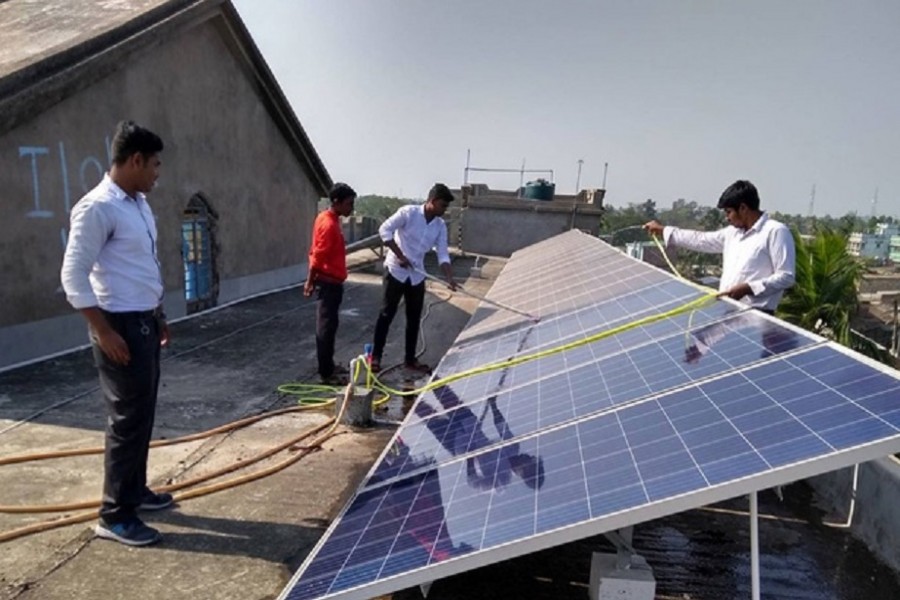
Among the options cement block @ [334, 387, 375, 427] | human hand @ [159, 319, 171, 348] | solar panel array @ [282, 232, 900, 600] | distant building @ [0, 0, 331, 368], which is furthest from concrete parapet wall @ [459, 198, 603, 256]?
human hand @ [159, 319, 171, 348]

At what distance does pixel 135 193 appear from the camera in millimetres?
3855

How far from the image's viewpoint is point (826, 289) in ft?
31.9

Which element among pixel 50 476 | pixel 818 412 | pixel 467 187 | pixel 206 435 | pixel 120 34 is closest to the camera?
pixel 818 412

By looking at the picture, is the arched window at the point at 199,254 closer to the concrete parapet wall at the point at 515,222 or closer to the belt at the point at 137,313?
the belt at the point at 137,313

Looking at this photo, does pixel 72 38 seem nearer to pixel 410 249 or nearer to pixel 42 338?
pixel 42 338

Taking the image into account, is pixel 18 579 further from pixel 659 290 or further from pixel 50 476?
pixel 659 290

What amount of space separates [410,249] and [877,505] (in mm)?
5192

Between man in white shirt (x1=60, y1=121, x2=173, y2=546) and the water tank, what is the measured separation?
2283 cm

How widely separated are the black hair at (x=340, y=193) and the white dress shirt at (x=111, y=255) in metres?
3.05

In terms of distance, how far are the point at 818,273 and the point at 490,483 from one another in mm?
9247

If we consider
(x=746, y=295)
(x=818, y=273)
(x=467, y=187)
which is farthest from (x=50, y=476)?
(x=467, y=187)

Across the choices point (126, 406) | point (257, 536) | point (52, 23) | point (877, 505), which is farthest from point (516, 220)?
point (126, 406)

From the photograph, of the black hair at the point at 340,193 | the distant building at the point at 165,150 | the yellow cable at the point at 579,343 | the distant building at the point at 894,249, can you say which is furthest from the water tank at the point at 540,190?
the distant building at the point at 894,249

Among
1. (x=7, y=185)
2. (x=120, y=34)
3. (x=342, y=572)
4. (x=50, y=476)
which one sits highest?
(x=120, y=34)
